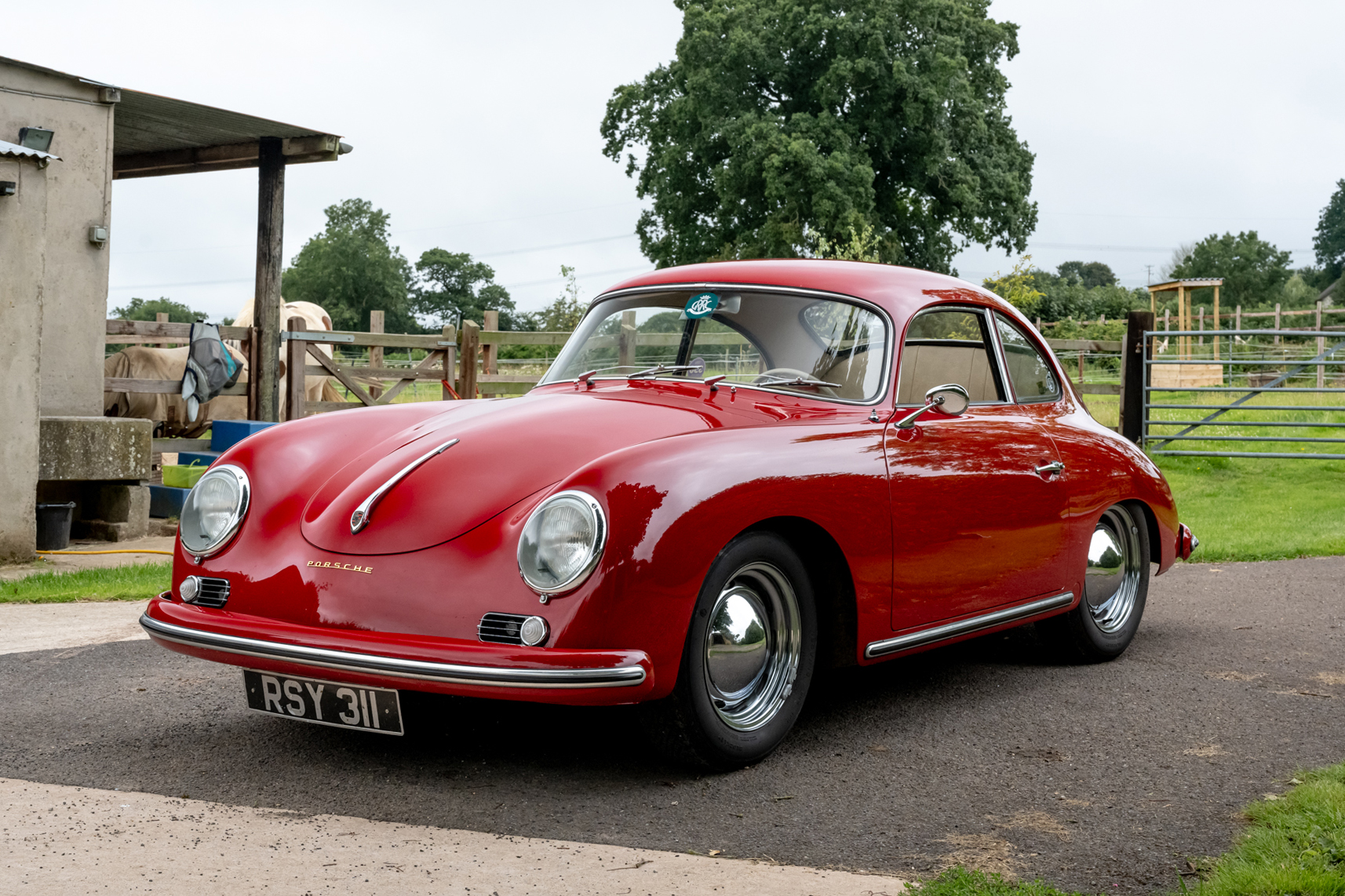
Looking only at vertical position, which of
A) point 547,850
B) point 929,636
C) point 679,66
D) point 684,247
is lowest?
point 547,850

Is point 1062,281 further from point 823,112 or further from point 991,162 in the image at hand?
point 823,112

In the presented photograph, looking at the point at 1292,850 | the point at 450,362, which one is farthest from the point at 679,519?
the point at 450,362

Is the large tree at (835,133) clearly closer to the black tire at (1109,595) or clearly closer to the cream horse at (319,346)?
the cream horse at (319,346)

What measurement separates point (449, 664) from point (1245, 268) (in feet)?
221

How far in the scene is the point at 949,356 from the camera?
509 cm

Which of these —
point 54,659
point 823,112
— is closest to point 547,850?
point 54,659

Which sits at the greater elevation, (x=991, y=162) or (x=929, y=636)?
(x=991, y=162)

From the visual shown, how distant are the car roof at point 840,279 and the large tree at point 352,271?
238 ft

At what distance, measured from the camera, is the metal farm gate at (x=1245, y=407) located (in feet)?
47.4

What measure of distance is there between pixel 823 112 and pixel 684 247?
6174 millimetres

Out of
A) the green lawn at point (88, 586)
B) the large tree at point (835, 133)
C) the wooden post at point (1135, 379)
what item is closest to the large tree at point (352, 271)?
the large tree at point (835, 133)

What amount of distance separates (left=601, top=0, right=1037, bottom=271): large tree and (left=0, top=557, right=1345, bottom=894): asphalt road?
28.5m

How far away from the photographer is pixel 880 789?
3.71 metres

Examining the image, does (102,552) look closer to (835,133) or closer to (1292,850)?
(1292,850)
